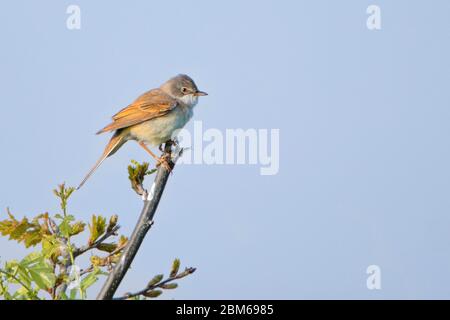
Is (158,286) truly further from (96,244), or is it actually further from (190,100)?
(190,100)

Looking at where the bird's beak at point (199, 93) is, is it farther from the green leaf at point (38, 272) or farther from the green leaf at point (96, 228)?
the green leaf at point (38, 272)

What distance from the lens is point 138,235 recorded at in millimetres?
3566

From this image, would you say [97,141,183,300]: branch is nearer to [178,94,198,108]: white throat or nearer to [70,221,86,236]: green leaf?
[70,221,86,236]: green leaf

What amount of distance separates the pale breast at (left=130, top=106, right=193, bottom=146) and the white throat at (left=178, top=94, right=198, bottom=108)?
0.29m

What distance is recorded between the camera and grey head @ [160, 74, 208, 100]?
443 inches

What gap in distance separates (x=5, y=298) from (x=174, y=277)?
1.10 metres

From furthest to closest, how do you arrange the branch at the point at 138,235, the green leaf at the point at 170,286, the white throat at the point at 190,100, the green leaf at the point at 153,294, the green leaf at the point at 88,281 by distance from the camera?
the white throat at the point at 190,100, the green leaf at the point at 170,286, the green leaf at the point at 153,294, the green leaf at the point at 88,281, the branch at the point at 138,235

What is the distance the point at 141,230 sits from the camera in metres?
3.60

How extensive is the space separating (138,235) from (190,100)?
25.5 ft

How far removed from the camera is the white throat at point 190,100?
36.5 ft

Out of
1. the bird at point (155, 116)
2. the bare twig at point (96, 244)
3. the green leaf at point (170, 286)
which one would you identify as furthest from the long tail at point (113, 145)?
the green leaf at point (170, 286)

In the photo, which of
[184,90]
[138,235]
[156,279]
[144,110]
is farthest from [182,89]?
[138,235]
